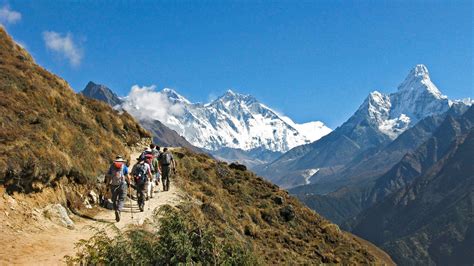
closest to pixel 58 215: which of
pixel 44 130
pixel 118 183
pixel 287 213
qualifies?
pixel 118 183

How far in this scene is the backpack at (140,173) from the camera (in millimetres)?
25516

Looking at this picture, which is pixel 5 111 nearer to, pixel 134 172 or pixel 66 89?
pixel 134 172

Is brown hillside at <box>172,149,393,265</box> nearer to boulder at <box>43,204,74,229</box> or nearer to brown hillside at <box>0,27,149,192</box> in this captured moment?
brown hillside at <box>0,27,149,192</box>

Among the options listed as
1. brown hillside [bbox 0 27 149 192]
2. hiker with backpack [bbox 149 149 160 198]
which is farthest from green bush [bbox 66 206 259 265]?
hiker with backpack [bbox 149 149 160 198]

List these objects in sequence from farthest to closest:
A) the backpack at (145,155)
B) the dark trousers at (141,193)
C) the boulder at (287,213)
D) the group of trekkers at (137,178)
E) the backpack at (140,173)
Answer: the boulder at (287,213), the backpack at (145,155), the backpack at (140,173), the dark trousers at (141,193), the group of trekkers at (137,178)

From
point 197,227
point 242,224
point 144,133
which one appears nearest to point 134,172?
point 242,224

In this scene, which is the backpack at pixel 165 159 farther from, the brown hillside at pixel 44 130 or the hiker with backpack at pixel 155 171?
the brown hillside at pixel 44 130

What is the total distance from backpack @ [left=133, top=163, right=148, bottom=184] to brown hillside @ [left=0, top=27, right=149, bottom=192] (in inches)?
105

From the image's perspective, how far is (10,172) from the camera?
20188mm

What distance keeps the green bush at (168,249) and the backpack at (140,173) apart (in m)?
11.5

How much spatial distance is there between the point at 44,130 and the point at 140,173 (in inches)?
210

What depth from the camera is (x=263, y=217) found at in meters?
38.5

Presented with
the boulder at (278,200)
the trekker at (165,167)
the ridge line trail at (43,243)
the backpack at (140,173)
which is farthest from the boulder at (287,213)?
the ridge line trail at (43,243)

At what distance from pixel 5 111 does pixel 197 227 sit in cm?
1564
